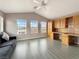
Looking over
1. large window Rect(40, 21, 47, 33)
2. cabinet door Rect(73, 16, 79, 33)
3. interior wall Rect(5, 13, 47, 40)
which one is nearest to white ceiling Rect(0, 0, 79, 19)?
cabinet door Rect(73, 16, 79, 33)

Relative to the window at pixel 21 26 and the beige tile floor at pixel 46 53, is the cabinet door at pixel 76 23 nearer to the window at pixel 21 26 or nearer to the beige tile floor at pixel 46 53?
the beige tile floor at pixel 46 53

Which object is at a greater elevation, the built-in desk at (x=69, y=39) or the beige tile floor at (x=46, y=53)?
the built-in desk at (x=69, y=39)

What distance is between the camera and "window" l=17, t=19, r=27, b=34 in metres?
10.5

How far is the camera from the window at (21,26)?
1047 centimetres

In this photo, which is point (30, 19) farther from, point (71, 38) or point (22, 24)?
point (71, 38)

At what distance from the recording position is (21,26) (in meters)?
10.6

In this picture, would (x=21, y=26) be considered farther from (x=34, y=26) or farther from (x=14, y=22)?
(x=34, y=26)

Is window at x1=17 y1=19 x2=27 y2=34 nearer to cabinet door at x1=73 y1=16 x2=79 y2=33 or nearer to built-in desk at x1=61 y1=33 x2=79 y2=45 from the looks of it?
built-in desk at x1=61 y1=33 x2=79 y2=45

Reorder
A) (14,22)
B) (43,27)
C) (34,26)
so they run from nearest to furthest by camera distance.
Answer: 1. (14,22)
2. (34,26)
3. (43,27)

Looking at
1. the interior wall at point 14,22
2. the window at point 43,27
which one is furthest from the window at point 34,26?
the window at point 43,27

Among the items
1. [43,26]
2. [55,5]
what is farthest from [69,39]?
[43,26]

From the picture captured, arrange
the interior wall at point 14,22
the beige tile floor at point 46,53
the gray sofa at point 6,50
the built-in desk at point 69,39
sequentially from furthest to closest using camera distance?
1. the interior wall at point 14,22
2. the built-in desk at point 69,39
3. the beige tile floor at point 46,53
4. the gray sofa at point 6,50

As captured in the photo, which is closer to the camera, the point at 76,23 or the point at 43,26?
the point at 76,23

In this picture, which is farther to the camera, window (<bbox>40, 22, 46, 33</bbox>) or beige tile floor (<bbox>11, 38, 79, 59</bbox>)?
window (<bbox>40, 22, 46, 33</bbox>)
